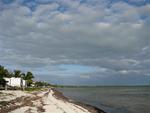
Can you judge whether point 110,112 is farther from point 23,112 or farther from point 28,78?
point 28,78

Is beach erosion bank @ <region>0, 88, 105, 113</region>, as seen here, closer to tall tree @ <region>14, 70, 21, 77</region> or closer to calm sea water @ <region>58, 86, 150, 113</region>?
calm sea water @ <region>58, 86, 150, 113</region>

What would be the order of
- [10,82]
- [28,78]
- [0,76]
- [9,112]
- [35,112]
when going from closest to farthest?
1. [9,112]
2. [35,112]
3. [0,76]
4. [10,82]
5. [28,78]

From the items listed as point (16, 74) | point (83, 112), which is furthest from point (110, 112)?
point (16, 74)

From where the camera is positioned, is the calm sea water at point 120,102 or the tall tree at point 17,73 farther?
the tall tree at point 17,73

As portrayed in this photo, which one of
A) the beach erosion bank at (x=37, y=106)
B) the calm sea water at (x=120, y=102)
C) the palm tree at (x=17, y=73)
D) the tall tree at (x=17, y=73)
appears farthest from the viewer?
the tall tree at (x=17, y=73)

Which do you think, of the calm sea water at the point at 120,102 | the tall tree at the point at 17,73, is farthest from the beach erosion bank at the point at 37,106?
the tall tree at the point at 17,73

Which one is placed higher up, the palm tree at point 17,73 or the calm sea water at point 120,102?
the palm tree at point 17,73

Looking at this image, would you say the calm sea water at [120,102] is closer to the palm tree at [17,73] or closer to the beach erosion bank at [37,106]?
the beach erosion bank at [37,106]

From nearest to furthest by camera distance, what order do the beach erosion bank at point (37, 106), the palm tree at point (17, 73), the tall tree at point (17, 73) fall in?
the beach erosion bank at point (37, 106), the palm tree at point (17, 73), the tall tree at point (17, 73)

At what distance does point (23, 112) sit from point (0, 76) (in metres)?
76.3

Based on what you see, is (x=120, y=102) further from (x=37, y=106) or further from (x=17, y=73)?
(x=17, y=73)

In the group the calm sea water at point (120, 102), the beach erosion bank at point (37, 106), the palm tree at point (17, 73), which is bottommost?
the calm sea water at point (120, 102)

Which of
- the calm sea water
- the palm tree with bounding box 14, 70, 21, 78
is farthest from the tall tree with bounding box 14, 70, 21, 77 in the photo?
the calm sea water

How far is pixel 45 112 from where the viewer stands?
102 feet
